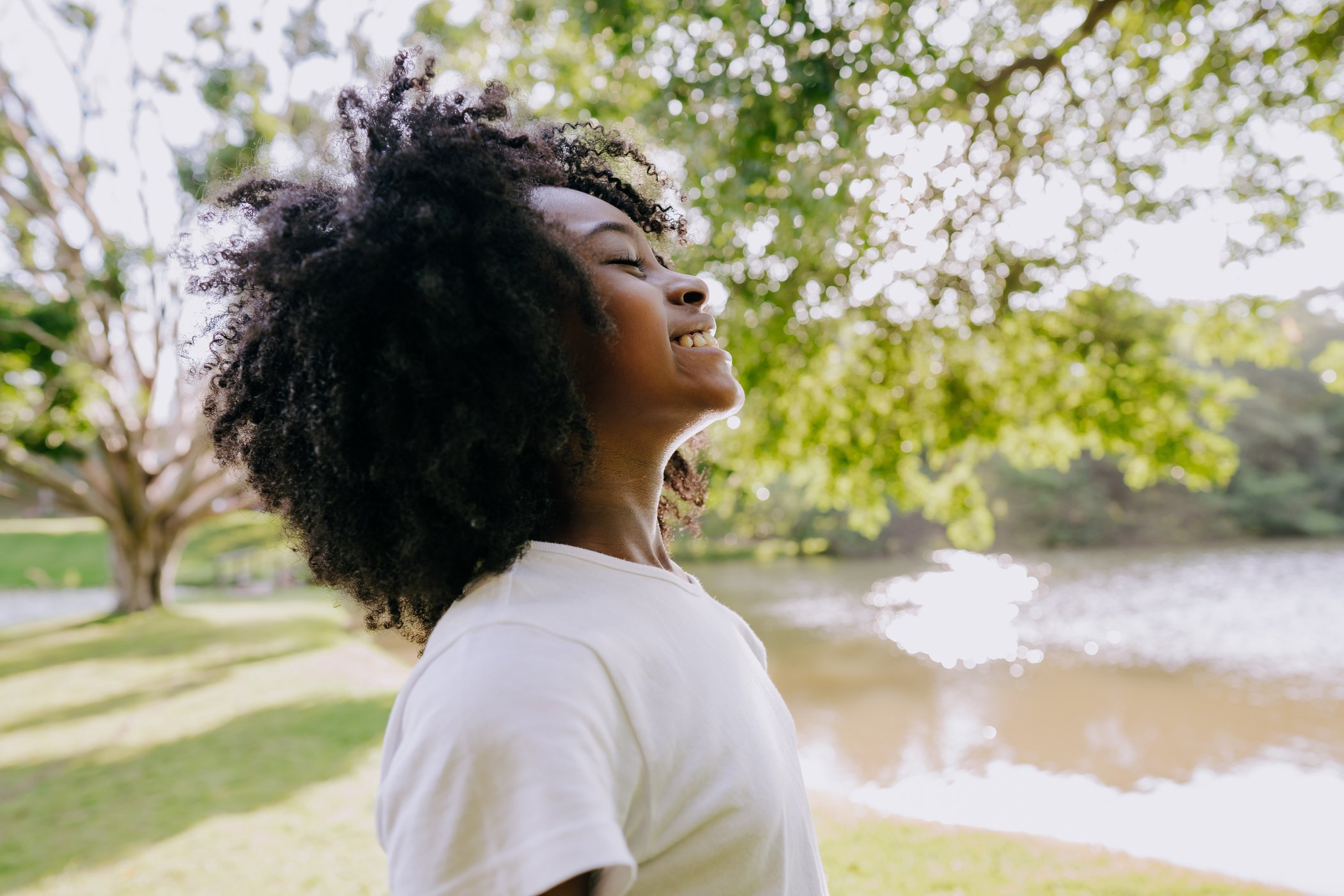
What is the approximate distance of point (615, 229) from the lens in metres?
1.58

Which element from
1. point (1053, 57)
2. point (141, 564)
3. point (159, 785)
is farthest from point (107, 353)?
point (1053, 57)

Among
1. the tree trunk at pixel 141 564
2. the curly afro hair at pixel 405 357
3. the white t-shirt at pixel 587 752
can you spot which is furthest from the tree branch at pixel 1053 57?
the tree trunk at pixel 141 564

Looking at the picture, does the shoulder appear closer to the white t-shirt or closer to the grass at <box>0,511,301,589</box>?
the white t-shirt

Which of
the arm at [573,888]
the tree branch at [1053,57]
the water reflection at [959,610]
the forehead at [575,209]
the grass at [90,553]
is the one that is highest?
the tree branch at [1053,57]

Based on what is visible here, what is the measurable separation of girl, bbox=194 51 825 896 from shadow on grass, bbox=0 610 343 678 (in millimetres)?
12171

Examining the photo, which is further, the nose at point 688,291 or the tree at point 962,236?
the tree at point 962,236

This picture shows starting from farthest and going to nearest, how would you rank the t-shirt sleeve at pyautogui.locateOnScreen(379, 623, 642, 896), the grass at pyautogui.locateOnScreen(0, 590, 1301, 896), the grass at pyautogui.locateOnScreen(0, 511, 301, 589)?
the grass at pyautogui.locateOnScreen(0, 511, 301, 589) < the grass at pyautogui.locateOnScreen(0, 590, 1301, 896) < the t-shirt sleeve at pyautogui.locateOnScreen(379, 623, 642, 896)

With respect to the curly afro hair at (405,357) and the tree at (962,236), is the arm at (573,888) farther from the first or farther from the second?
the tree at (962,236)

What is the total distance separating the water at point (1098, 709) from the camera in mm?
6949

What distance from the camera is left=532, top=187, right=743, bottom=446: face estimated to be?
1.50 meters

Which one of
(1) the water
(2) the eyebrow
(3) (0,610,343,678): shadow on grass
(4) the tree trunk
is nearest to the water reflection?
(1) the water

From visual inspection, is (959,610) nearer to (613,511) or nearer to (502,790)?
(613,511)

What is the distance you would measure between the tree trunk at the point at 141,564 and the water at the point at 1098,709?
11.5 m

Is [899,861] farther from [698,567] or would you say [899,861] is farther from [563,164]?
[698,567]
